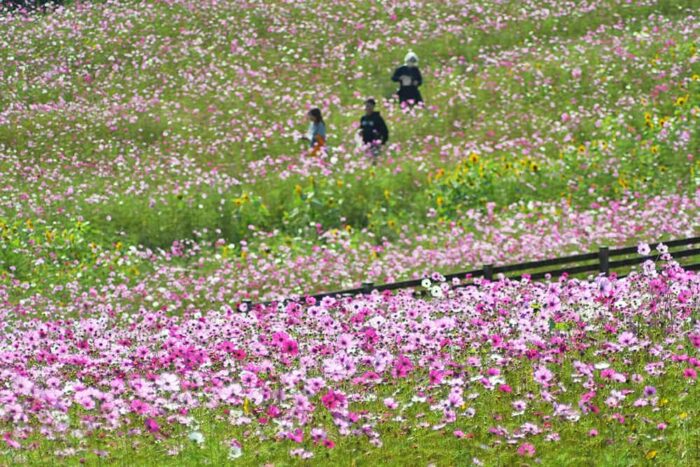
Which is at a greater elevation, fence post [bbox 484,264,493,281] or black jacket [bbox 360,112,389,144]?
black jacket [bbox 360,112,389,144]

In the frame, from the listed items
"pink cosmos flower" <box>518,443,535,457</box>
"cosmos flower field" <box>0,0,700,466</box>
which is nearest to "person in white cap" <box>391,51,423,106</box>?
"cosmos flower field" <box>0,0,700,466</box>

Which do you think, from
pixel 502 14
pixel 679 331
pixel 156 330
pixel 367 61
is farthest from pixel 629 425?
pixel 502 14

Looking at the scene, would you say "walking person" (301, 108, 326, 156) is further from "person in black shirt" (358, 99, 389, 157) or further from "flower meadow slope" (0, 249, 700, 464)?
"flower meadow slope" (0, 249, 700, 464)

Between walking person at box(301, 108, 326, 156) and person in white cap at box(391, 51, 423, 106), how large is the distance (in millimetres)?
3159

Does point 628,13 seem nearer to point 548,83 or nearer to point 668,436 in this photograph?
point 548,83

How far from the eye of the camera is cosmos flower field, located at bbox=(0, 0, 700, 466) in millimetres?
7602

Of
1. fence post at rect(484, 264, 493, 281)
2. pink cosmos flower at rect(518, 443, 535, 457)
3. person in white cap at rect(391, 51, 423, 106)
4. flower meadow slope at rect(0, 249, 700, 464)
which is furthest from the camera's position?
person in white cap at rect(391, 51, 423, 106)

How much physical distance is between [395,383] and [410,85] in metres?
18.5

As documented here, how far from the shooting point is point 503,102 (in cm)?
2559

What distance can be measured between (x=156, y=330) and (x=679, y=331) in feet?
19.0

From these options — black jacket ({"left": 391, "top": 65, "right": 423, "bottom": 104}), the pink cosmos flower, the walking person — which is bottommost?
the pink cosmos flower

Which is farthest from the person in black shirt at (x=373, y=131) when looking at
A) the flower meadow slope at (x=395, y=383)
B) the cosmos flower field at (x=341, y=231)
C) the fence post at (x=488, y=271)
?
the flower meadow slope at (x=395, y=383)

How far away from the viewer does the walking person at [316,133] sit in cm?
2342

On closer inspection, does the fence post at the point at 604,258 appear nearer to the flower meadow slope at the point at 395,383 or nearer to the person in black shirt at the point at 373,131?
the flower meadow slope at the point at 395,383
